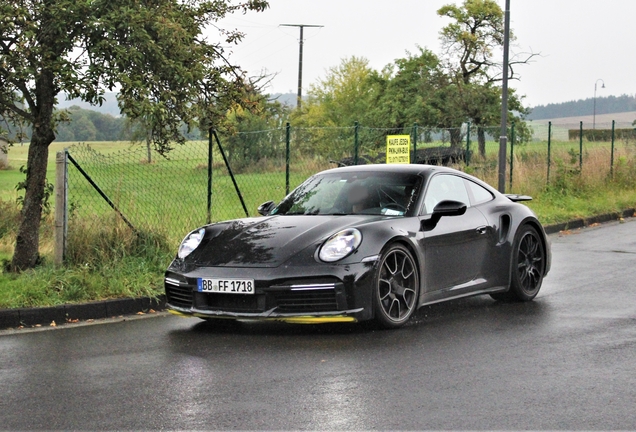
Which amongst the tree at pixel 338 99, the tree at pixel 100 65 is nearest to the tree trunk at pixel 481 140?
the tree at pixel 100 65

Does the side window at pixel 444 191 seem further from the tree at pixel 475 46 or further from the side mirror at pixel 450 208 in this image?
the tree at pixel 475 46

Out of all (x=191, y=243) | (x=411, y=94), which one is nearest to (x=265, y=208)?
(x=191, y=243)

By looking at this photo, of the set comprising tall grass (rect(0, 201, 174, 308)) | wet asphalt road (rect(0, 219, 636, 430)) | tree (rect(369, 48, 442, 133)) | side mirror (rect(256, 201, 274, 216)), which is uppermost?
tree (rect(369, 48, 442, 133))

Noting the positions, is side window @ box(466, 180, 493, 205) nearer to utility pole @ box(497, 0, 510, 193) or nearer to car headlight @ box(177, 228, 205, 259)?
car headlight @ box(177, 228, 205, 259)

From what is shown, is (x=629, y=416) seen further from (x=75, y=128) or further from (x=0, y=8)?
(x=75, y=128)

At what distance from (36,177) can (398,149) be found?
7.79m

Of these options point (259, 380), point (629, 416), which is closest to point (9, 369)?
point (259, 380)

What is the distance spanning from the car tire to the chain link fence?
4.23 m

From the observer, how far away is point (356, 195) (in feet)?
28.5

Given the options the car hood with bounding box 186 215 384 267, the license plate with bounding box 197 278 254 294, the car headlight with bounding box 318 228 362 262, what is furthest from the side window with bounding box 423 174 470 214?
the license plate with bounding box 197 278 254 294

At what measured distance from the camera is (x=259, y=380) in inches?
241

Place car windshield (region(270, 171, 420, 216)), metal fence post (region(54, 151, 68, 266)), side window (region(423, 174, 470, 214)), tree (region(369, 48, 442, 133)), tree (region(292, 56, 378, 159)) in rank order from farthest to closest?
1. tree (region(292, 56, 378, 159))
2. tree (region(369, 48, 442, 133))
3. metal fence post (region(54, 151, 68, 266))
4. side window (region(423, 174, 470, 214))
5. car windshield (region(270, 171, 420, 216))

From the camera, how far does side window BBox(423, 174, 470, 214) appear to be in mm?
8711

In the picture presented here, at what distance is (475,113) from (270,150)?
41.0 metres
